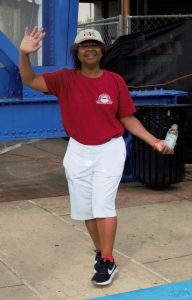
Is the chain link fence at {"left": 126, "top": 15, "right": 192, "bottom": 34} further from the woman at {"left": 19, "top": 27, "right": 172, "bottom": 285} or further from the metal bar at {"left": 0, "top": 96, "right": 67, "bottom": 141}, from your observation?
the woman at {"left": 19, "top": 27, "right": 172, "bottom": 285}

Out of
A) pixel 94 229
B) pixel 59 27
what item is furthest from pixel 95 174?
pixel 59 27

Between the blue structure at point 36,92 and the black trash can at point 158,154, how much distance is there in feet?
3.51

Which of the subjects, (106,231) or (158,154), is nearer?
(106,231)

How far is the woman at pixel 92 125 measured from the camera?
13.2ft

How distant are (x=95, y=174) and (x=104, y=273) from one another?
0.73 meters

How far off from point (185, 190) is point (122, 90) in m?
3.31

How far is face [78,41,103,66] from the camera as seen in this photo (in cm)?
402

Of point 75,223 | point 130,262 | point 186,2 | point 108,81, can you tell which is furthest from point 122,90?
point 186,2

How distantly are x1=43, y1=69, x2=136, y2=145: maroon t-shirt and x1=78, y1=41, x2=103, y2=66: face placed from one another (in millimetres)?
123

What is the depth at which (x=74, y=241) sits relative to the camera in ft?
17.1

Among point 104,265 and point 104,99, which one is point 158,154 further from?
point 104,99

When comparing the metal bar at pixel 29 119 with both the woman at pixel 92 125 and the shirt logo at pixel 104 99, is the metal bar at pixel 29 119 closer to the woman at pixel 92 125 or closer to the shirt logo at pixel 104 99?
the woman at pixel 92 125

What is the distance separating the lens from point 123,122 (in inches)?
168

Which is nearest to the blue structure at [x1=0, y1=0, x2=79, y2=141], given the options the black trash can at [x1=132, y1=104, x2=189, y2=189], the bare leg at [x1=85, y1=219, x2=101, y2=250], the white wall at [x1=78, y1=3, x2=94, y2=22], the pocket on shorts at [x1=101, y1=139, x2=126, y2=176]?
the black trash can at [x1=132, y1=104, x2=189, y2=189]
